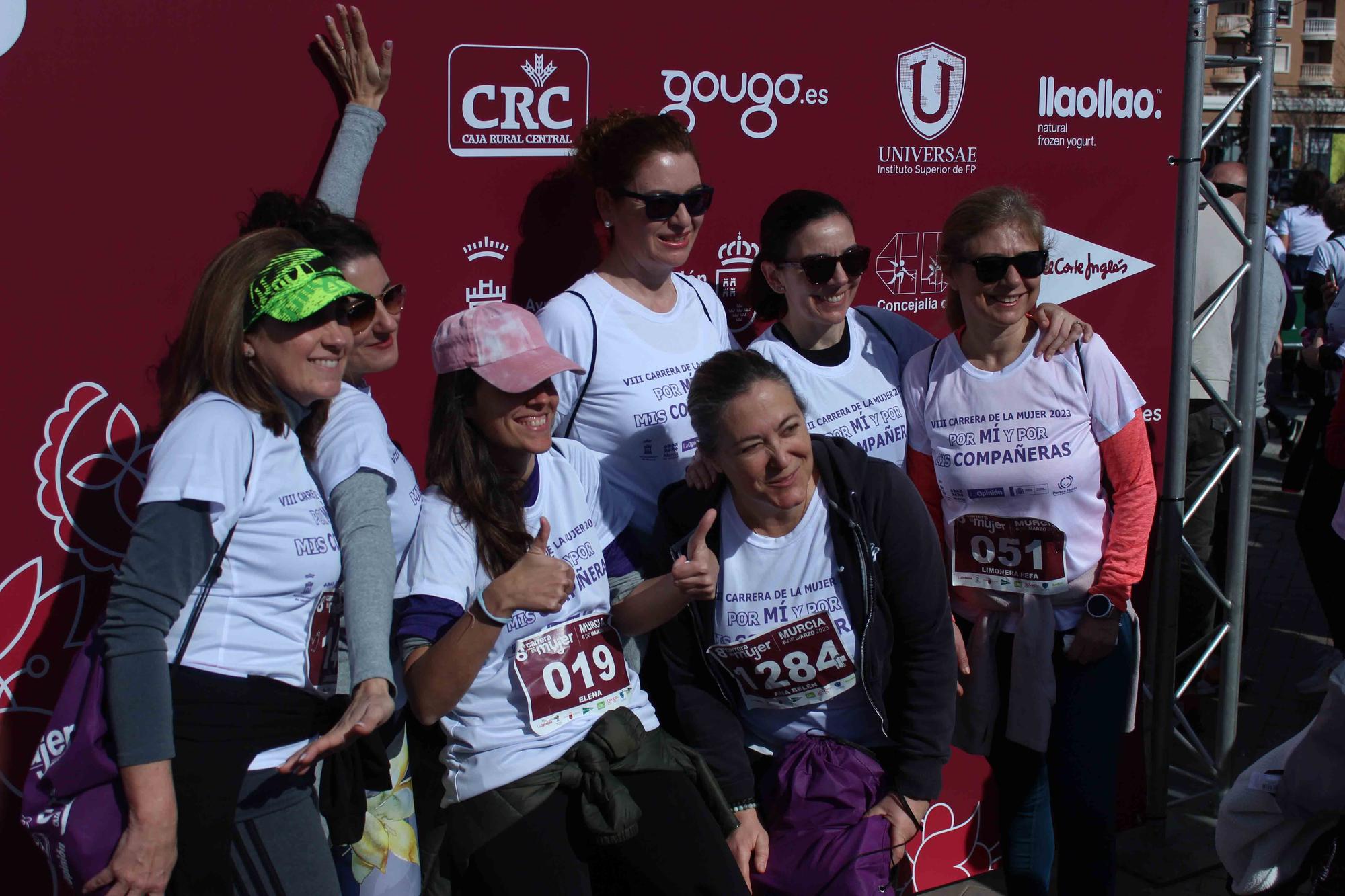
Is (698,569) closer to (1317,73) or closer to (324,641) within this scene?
(324,641)

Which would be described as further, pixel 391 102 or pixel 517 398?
pixel 391 102

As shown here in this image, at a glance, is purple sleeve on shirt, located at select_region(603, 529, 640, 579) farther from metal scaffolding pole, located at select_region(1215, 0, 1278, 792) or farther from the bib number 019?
metal scaffolding pole, located at select_region(1215, 0, 1278, 792)

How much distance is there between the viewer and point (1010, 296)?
2844 mm

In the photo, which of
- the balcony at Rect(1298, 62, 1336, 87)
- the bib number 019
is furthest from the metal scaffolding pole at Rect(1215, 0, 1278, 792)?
the balcony at Rect(1298, 62, 1336, 87)

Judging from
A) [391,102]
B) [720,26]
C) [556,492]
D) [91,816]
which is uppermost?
[720,26]

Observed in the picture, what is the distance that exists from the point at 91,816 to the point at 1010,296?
84.6 inches

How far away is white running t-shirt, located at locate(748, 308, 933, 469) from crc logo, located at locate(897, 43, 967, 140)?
81cm

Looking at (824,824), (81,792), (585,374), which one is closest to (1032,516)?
(824,824)

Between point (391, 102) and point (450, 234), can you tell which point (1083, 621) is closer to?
point (450, 234)

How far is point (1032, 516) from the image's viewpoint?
2943mm

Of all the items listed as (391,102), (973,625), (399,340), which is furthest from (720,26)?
(973,625)

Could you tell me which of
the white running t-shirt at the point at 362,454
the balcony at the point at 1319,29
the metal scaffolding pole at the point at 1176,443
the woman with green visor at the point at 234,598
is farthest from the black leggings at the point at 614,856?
the balcony at the point at 1319,29

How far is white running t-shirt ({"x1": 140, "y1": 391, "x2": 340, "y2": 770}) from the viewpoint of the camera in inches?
78.5

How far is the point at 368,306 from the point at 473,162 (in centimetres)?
78
